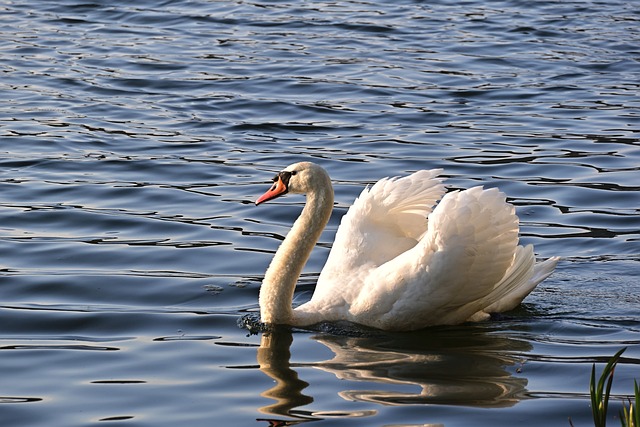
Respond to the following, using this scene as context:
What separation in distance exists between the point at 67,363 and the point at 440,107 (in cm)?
928

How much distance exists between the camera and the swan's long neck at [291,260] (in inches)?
342

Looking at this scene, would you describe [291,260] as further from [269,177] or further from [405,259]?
[269,177]

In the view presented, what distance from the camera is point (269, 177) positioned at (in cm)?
1300

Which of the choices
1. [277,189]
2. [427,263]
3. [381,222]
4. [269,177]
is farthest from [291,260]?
[269,177]

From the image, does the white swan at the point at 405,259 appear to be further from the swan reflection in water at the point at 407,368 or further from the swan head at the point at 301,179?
the swan reflection in water at the point at 407,368

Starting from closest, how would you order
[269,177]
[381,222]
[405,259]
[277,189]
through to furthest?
[405,259]
[277,189]
[381,222]
[269,177]

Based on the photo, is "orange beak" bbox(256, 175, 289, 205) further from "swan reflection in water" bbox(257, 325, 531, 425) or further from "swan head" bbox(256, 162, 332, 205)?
"swan reflection in water" bbox(257, 325, 531, 425)

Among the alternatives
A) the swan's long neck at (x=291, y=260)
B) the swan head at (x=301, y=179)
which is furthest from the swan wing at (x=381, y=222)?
the swan head at (x=301, y=179)

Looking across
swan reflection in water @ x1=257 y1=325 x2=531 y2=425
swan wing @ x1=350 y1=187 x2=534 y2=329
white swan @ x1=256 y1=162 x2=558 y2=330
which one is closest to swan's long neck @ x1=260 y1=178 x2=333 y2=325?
white swan @ x1=256 y1=162 x2=558 y2=330

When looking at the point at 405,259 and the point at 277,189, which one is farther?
the point at 277,189

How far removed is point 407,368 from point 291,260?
4.72ft

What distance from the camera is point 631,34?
2072cm

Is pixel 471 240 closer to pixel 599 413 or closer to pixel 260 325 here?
pixel 260 325

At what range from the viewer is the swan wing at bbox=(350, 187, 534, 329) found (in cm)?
830
